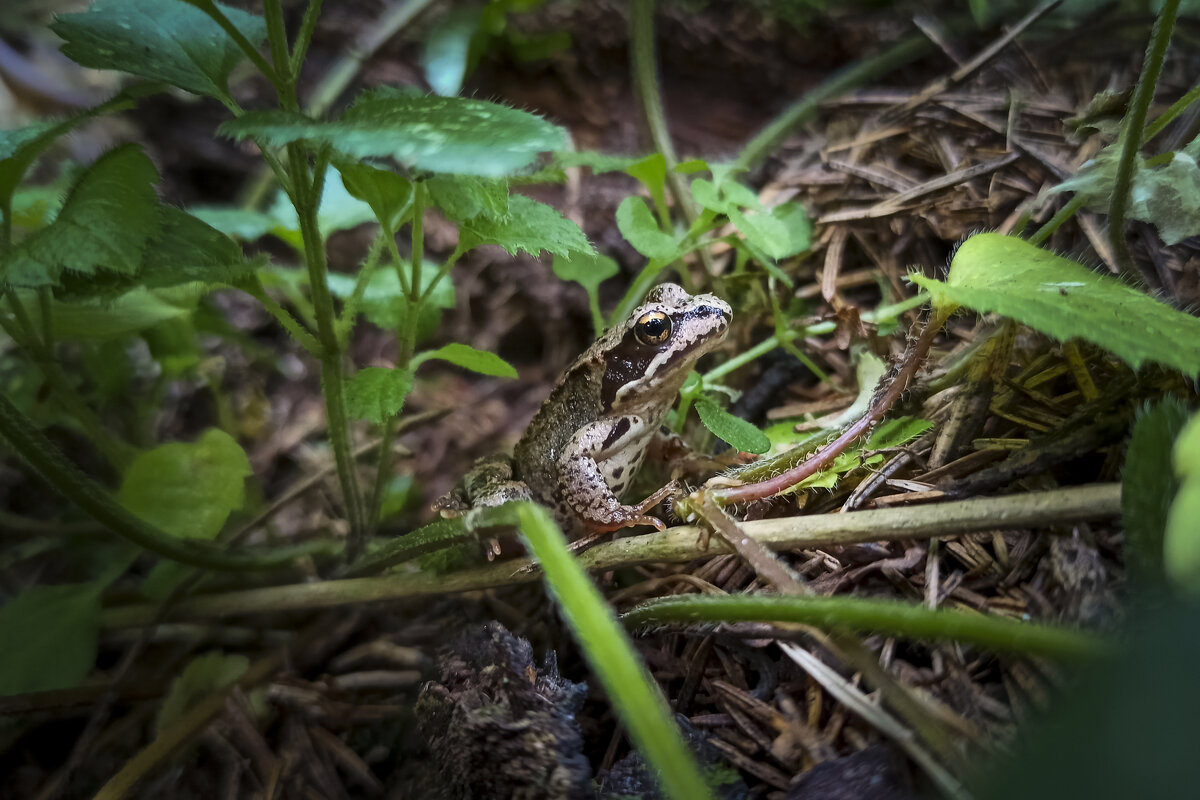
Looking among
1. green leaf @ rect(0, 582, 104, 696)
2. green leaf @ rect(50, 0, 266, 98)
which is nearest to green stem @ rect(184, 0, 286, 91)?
green leaf @ rect(50, 0, 266, 98)

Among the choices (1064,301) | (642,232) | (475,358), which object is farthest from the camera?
(642,232)

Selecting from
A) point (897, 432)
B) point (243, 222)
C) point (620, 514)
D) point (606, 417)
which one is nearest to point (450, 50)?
point (243, 222)

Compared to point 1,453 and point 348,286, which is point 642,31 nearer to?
point 348,286

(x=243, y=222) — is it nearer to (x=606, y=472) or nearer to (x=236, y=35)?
(x=236, y=35)

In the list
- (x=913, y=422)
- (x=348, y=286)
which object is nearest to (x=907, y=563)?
(x=913, y=422)

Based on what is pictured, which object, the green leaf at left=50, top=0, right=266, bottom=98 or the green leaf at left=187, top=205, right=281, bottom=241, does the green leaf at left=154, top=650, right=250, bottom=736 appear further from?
the green leaf at left=50, top=0, right=266, bottom=98

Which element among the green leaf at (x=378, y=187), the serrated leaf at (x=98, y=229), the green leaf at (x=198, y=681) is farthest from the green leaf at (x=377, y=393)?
the green leaf at (x=198, y=681)
